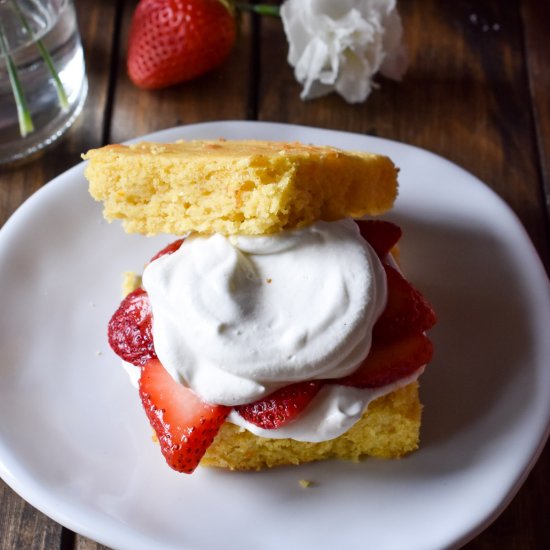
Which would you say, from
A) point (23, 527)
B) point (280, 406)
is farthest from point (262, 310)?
point (23, 527)

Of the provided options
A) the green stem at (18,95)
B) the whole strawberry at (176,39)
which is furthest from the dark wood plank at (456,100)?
the green stem at (18,95)

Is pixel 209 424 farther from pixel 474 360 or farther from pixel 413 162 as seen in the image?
pixel 413 162

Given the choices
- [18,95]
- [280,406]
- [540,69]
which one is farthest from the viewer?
[540,69]

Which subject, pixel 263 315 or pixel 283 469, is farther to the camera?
pixel 283 469

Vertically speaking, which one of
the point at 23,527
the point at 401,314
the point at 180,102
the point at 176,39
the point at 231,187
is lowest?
the point at 23,527

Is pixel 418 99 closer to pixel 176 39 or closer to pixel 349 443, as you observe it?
pixel 176 39

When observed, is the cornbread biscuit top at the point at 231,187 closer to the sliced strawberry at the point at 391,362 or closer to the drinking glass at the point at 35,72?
the sliced strawberry at the point at 391,362

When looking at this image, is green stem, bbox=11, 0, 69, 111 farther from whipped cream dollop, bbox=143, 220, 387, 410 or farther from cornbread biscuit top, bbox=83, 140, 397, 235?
whipped cream dollop, bbox=143, 220, 387, 410

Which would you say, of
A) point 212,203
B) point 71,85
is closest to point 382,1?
point 71,85
